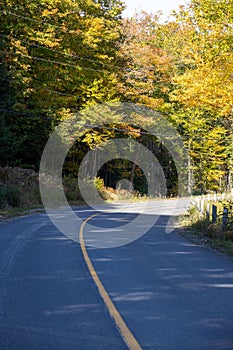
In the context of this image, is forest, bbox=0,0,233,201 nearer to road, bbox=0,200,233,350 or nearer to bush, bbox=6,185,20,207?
bush, bbox=6,185,20,207

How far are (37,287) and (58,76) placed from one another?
35018mm

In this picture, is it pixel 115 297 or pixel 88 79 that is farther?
pixel 88 79

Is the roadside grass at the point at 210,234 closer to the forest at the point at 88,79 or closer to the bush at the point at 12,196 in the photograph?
the forest at the point at 88,79

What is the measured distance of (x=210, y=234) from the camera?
1722cm

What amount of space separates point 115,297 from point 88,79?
36.3 meters

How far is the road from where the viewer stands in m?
5.93

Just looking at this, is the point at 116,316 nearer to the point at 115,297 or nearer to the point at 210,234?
the point at 115,297

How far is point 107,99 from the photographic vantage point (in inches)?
1687

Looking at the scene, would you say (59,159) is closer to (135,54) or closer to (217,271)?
(135,54)

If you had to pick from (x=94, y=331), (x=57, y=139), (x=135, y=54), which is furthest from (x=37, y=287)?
(x=135, y=54)

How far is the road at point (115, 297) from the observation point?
233 inches

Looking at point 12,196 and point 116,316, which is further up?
point 12,196

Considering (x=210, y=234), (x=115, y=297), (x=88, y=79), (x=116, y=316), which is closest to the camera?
(x=116, y=316)

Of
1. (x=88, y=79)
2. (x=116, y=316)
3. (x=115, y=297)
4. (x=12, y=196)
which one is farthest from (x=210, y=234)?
(x=88, y=79)
